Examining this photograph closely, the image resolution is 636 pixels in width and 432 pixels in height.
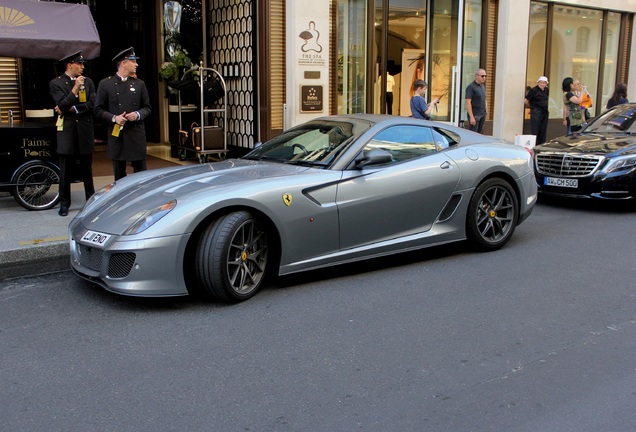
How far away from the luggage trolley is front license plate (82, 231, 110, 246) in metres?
6.52

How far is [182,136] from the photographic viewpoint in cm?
1232

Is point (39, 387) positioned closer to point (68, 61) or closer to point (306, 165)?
point (306, 165)

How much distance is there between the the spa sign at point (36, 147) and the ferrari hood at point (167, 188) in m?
2.59

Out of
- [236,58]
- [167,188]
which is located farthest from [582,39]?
[167,188]

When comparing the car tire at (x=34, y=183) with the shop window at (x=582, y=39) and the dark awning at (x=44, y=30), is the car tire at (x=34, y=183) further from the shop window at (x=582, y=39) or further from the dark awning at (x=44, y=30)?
the shop window at (x=582, y=39)

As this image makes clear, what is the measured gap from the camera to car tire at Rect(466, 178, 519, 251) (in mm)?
6496

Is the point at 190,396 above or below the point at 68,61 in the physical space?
below

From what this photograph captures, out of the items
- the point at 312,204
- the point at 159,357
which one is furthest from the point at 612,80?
the point at 159,357

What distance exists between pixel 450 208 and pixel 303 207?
1.73 meters

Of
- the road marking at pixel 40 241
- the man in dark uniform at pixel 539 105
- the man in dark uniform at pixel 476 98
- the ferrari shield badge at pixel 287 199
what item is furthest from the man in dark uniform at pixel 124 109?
the man in dark uniform at pixel 539 105

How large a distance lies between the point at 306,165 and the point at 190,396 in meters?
2.74

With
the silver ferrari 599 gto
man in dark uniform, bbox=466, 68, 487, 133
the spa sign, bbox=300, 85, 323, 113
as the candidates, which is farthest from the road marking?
man in dark uniform, bbox=466, 68, 487, 133

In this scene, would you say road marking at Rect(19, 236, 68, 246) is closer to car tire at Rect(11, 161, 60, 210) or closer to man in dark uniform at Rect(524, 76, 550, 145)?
car tire at Rect(11, 161, 60, 210)

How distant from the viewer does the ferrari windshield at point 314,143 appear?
5.89 metres
